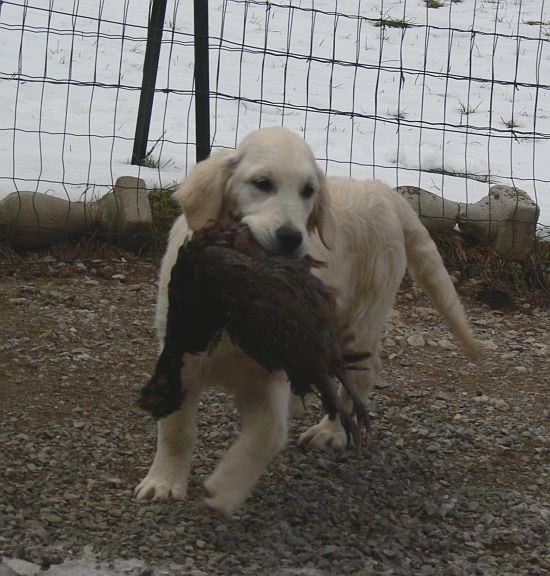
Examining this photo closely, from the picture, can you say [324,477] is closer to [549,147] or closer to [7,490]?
[7,490]

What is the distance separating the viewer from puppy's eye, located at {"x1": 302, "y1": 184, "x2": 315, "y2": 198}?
363cm

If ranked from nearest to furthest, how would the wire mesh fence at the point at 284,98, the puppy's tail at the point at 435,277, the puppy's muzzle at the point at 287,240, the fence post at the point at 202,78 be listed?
the puppy's muzzle at the point at 287,240 < the puppy's tail at the point at 435,277 < the fence post at the point at 202,78 < the wire mesh fence at the point at 284,98

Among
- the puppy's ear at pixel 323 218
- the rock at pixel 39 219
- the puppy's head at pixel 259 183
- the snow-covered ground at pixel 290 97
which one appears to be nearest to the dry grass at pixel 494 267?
the snow-covered ground at pixel 290 97

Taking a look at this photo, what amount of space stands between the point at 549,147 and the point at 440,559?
18.6 feet

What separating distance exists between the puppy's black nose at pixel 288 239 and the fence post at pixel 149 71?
10.9 feet

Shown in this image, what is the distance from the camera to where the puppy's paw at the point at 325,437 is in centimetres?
433

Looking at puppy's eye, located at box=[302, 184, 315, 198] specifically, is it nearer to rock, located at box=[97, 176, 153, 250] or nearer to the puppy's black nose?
the puppy's black nose

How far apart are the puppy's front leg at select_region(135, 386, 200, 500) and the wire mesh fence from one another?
2.73m

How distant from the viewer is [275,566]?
321 centimetres

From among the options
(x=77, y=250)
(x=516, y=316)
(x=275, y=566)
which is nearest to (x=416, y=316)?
(x=516, y=316)

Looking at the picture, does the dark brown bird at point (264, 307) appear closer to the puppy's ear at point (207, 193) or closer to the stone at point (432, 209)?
the puppy's ear at point (207, 193)

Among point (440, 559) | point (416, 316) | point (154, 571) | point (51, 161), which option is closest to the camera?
point (154, 571)

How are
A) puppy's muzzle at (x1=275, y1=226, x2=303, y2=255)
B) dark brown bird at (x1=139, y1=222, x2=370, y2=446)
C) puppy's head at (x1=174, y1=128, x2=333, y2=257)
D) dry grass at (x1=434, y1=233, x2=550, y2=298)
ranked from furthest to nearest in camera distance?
1. dry grass at (x1=434, y1=233, x2=550, y2=298)
2. puppy's head at (x1=174, y1=128, x2=333, y2=257)
3. puppy's muzzle at (x1=275, y1=226, x2=303, y2=255)
4. dark brown bird at (x1=139, y1=222, x2=370, y2=446)

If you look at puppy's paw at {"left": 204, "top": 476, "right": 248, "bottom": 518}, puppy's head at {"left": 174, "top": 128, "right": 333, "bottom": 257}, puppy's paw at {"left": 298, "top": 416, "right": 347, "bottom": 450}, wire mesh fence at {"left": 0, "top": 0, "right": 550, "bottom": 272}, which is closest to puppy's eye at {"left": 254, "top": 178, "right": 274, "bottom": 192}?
puppy's head at {"left": 174, "top": 128, "right": 333, "bottom": 257}
